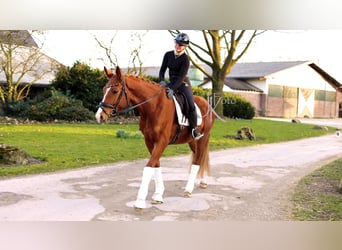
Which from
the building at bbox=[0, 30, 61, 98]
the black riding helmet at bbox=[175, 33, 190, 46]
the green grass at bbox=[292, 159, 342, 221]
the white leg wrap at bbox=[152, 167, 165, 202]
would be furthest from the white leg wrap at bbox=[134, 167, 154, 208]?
the building at bbox=[0, 30, 61, 98]

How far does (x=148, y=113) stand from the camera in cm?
350

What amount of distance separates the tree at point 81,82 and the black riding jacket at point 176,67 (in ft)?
2.46

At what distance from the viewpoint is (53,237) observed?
3.55 m

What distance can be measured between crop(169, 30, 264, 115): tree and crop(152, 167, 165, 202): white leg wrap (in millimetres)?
938

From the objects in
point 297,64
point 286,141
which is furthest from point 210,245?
point 297,64

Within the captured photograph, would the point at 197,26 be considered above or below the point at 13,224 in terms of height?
above

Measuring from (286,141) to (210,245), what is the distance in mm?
1487

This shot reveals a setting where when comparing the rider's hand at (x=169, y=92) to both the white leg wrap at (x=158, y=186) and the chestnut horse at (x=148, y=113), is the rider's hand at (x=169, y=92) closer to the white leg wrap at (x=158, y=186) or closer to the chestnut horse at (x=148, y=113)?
the chestnut horse at (x=148, y=113)

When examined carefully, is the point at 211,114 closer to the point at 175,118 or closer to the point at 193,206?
the point at 175,118

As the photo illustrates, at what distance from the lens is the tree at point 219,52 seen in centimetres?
411

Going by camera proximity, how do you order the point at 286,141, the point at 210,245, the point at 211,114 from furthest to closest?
the point at 286,141
the point at 211,114
the point at 210,245

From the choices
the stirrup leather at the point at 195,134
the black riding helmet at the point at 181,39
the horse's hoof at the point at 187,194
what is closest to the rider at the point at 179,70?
the black riding helmet at the point at 181,39

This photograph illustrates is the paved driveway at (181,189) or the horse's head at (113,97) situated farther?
the paved driveway at (181,189)

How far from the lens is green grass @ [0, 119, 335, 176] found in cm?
404
